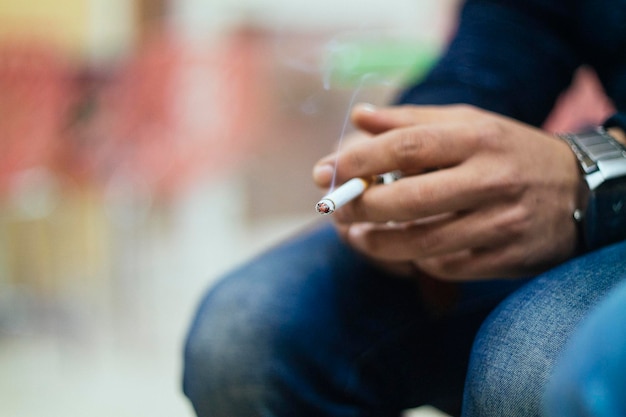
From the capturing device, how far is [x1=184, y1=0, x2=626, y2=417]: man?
0.35 metres

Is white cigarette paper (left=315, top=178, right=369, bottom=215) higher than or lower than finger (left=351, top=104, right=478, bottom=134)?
lower

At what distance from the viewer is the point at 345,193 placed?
368 millimetres

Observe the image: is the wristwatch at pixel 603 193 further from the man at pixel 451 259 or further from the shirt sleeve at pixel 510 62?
the shirt sleeve at pixel 510 62

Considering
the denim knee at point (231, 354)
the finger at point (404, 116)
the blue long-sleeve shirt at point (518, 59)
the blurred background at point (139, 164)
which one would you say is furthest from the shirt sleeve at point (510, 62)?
the blurred background at point (139, 164)

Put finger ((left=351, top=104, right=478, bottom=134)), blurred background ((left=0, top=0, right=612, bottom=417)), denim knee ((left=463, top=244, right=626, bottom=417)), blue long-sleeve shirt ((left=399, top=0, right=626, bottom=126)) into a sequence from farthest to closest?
blurred background ((left=0, top=0, right=612, bottom=417)), blue long-sleeve shirt ((left=399, top=0, right=626, bottom=126)), finger ((left=351, top=104, right=478, bottom=134)), denim knee ((left=463, top=244, right=626, bottom=417))

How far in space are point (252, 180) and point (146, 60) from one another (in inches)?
18.4

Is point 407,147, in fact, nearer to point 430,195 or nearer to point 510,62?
point 430,195

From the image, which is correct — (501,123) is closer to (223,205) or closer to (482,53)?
(482,53)

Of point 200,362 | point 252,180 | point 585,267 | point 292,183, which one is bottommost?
point 252,180

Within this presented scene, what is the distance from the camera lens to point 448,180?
0.37m

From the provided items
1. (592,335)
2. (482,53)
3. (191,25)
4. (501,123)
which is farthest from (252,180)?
(592,335)

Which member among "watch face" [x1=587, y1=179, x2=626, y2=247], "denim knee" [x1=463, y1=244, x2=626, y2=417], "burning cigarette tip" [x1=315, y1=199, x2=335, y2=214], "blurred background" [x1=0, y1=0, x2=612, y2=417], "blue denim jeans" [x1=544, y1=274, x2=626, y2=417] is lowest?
"blurred background" [x1=0, y1=0, x2=612, y2=417]

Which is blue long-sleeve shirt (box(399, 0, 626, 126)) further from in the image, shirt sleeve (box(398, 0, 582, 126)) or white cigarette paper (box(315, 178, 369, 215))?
white cigarette paper (box(315, 178, 369, 215))

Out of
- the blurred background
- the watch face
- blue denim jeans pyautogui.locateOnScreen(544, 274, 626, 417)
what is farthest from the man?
the blurred background
